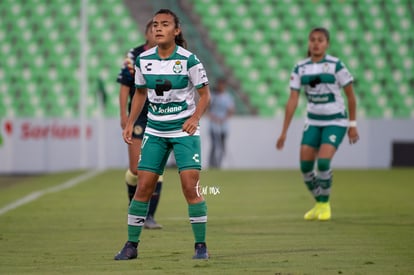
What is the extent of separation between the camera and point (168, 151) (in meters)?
8.19

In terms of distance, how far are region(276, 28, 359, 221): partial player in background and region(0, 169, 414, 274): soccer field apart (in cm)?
48

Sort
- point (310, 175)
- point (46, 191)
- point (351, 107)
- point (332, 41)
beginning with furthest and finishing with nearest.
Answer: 1. point (332, 41)
2. point (46, 191)
3. point (310, 175)
4. point (351, 107)

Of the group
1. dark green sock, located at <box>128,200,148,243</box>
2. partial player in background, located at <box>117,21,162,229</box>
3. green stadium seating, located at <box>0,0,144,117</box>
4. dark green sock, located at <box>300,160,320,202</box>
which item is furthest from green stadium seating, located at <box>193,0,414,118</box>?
dark green sock, located at <box>128,200,148,243</box>

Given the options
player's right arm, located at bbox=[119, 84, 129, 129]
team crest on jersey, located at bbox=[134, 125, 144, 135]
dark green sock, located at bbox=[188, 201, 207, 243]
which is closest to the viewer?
dark green sock, located at bbox=[188, 201, 207, 243]

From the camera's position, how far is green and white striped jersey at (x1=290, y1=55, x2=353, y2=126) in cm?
1156

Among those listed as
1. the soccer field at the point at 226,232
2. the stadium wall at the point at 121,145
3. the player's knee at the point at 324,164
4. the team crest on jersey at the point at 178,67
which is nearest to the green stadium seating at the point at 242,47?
the stadium wall at the point at 121,145

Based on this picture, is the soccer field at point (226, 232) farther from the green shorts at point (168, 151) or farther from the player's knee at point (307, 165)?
the player's knee at point (307, 165)

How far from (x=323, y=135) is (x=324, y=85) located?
0.56 m

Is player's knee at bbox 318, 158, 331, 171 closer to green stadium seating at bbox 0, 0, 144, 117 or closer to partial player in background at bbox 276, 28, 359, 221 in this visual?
partial player in background at bbox 276, 28, 359, 221

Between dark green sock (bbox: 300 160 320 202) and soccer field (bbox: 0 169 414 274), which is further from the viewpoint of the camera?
dark green sock (bbox: 300 160 320 202)

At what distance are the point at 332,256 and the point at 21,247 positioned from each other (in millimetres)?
2716

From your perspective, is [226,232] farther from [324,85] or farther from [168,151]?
[324,85]

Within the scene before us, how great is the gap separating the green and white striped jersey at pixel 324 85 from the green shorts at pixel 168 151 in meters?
3.79

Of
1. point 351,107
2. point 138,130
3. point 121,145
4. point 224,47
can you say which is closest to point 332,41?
point 224,47
